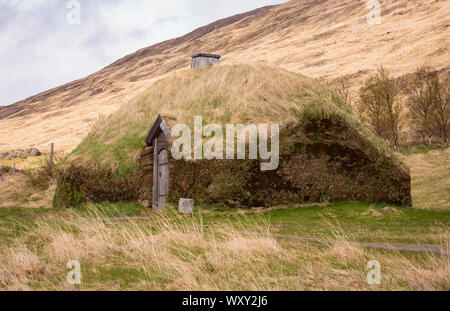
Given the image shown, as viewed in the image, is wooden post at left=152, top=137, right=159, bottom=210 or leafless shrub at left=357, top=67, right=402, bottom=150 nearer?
wooden post at left=152, top=137, right=159, bottom=210

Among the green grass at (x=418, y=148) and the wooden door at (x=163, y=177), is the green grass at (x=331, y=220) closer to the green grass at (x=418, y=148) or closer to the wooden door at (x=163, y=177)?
the wooden door at (x=163, y=177)

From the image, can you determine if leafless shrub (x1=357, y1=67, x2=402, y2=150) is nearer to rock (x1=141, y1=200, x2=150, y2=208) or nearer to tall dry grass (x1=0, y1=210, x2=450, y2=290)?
rock (x1=141, y1=200, x2=150, y2=208)

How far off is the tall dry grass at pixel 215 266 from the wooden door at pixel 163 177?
7423mm

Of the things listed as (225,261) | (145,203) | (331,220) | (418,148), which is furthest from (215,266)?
(418,148)

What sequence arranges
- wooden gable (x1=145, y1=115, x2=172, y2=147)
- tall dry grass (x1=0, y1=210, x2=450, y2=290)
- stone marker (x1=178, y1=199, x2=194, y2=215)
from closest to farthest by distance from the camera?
tall dry grass (x1=0, y1=210, x2=450, y2=290) → stone marker (x1=178, y1=199, x2=194, y2=215) → wooden gable (x1=145, y1=115, x2=172, y2=147)

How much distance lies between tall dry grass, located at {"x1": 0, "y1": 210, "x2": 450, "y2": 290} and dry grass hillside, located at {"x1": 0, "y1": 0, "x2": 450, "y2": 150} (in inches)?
1359

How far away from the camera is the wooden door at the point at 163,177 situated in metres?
15.1

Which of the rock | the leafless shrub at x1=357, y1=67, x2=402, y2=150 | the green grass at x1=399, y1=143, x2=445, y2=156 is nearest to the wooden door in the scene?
the rock

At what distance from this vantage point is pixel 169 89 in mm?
18484

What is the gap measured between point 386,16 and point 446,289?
85643 millimetres

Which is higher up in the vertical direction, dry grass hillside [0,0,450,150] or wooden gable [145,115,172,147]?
dry grass hillside [0,0,450,150]

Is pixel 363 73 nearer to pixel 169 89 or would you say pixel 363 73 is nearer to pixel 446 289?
pixel 169 89

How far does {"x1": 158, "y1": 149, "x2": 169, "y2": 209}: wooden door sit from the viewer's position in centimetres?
1513
